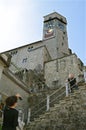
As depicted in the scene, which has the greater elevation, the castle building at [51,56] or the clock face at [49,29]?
the clock face at [49,29]

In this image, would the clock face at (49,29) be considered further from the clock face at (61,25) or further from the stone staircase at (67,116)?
the stone staircase at (67,116)

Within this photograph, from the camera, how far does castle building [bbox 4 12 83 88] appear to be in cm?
3094

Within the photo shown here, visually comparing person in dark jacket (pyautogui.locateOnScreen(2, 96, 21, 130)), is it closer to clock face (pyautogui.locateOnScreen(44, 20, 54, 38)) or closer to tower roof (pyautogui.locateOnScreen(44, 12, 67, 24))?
clock face (pyautogui.locateOnScreen(44, 20, 54, 38))

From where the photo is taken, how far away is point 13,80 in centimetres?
1590

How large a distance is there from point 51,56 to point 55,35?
530 cm

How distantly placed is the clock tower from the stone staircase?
2971 centimetres

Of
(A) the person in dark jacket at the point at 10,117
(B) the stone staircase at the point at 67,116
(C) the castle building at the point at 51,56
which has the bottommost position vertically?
(A) the person in dark jacket at the point at 10,117

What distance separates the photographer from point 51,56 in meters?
40.3

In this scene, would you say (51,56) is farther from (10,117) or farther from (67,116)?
(10,117)

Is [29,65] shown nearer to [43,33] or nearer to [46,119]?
[43,33]

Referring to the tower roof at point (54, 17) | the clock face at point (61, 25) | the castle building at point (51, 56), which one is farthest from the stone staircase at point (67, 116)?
the tower roof at point (54, 17)

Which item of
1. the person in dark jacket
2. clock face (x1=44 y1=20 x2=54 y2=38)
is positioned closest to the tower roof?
clock face (x1=44 y1=20 x2=54 y2=38)

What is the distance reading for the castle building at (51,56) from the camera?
102 feet

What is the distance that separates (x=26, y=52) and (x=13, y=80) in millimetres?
24352
